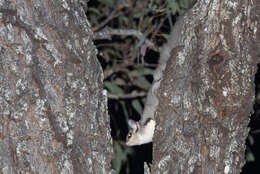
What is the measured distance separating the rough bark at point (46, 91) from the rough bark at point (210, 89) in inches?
12.8

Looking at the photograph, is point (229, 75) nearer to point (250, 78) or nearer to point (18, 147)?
point (250, 78)

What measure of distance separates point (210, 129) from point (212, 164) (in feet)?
0.48

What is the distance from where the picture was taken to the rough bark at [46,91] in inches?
63.6

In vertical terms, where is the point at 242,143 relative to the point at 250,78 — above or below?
below

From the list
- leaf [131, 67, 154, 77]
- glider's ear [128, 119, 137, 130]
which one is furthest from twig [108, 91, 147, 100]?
glider's ear [128, 119, 137, 130]

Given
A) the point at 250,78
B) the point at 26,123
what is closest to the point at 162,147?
the point at 250,78

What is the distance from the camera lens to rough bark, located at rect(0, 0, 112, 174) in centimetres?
161

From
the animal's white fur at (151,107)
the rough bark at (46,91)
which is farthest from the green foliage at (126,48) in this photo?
the rough bark at (46,91)

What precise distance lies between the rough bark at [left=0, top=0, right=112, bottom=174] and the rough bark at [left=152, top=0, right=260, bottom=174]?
325 mm

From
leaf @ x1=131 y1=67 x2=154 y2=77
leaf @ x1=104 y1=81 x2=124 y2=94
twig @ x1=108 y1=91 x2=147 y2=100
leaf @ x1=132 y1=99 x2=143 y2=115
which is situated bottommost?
leaf @ x1=132 y1=99 x2=143 y2=115

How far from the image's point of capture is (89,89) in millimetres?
1737

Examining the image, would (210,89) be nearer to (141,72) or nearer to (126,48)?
(141,72)

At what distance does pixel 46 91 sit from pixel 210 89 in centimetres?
65

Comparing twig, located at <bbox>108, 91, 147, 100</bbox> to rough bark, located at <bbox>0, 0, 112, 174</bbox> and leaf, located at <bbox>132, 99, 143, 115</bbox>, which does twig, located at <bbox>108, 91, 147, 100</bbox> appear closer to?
leaf, located at <bbox>132, 99, 143, 115</bbox>
